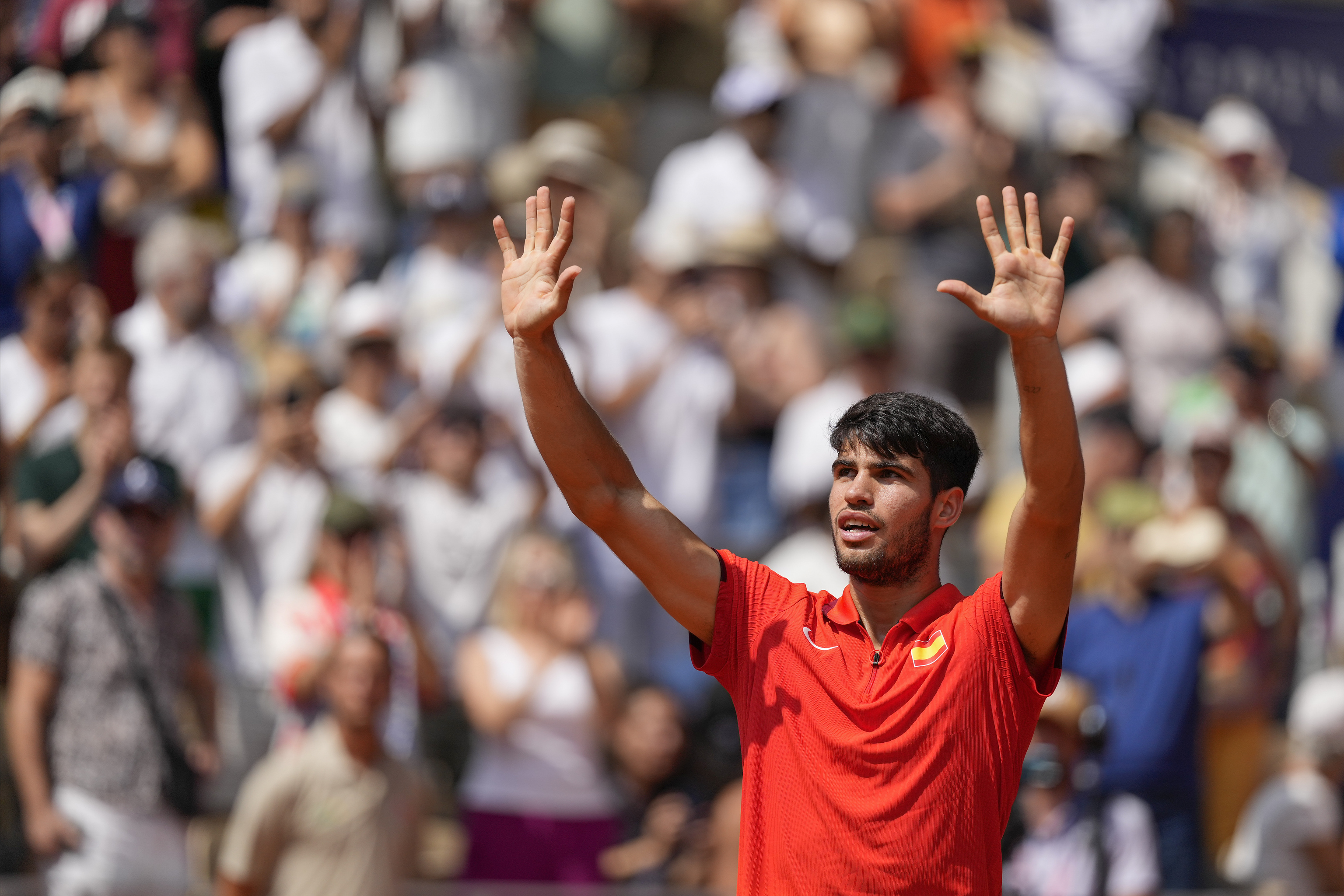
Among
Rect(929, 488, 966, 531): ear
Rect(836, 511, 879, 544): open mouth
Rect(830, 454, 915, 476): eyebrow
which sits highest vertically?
Rect(830, 454, 915, 476): eyebrow

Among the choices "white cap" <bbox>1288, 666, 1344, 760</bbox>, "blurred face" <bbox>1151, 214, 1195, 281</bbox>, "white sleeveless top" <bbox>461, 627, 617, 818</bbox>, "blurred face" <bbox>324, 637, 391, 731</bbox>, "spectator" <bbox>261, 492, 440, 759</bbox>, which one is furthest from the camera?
"blurred face" <bbox>1151, 214, 1195, 281</bbox>

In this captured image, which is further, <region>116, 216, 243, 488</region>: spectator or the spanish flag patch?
<region>116, 216, 243, 488</region>: spectator

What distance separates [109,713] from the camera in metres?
6.64

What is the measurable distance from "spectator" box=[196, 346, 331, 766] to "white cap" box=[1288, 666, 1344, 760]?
4304mm

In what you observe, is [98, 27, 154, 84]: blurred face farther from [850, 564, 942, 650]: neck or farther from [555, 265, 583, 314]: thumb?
[850, 564, 942, 650]: neck

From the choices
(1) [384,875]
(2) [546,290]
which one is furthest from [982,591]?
(1) [384,875]

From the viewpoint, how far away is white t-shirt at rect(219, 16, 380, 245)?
32.1ft

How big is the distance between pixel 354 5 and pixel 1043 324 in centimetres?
760

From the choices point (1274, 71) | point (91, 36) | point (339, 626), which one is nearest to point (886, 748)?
point (339, 626)

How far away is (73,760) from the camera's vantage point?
654 centimetres

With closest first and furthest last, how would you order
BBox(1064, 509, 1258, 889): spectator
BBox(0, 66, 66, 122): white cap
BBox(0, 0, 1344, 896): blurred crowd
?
BBox(0, 0, 1344, 896): blurred crowd, BBox(1064, 509, 1258, 889): spectator, BBox(0, 66, 66, 122): white cap

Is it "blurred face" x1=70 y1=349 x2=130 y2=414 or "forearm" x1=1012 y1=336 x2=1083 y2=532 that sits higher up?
"blurred face" x1=70 y1=349 x2=130 y2=414

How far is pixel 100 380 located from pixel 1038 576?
493cm

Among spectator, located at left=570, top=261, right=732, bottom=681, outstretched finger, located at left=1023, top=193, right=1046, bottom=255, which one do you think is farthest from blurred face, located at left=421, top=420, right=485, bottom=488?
outstretched finger, located at left=1023, top=193, right=1046, bottom=255
